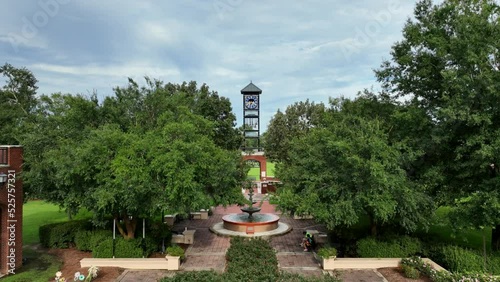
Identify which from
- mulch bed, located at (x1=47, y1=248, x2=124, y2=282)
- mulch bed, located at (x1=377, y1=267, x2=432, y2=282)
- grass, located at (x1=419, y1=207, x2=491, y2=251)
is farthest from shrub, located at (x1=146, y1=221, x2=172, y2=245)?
grass, located at (x1=419, y1=207, x2=491, y2=251)

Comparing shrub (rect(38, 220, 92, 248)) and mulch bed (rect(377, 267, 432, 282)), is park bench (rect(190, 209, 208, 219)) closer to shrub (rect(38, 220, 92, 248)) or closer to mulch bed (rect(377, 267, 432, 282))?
shrub (rect(38, 220, 92, 248))

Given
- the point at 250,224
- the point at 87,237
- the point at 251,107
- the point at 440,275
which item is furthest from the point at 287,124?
the point at 440,275

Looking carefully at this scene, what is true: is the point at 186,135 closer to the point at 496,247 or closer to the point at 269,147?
the point at 496,247

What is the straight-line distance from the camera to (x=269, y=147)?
3716 centimetres

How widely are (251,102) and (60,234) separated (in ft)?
95.3

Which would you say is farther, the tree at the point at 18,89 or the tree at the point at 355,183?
the tree at the point at 18,89

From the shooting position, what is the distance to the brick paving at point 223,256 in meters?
12.9

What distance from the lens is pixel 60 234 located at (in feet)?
55.0

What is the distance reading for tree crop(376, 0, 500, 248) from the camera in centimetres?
1201

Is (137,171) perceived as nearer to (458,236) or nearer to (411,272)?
(411,272)

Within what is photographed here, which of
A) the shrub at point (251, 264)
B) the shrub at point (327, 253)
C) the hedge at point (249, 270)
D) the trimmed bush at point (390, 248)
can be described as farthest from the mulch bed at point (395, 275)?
the shrub at point (251, 264)

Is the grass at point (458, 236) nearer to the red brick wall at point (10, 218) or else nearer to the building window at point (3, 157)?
the red brick wall at point (10, 218)

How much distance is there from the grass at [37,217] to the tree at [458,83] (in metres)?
17.5

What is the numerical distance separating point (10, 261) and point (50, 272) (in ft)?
4.83
